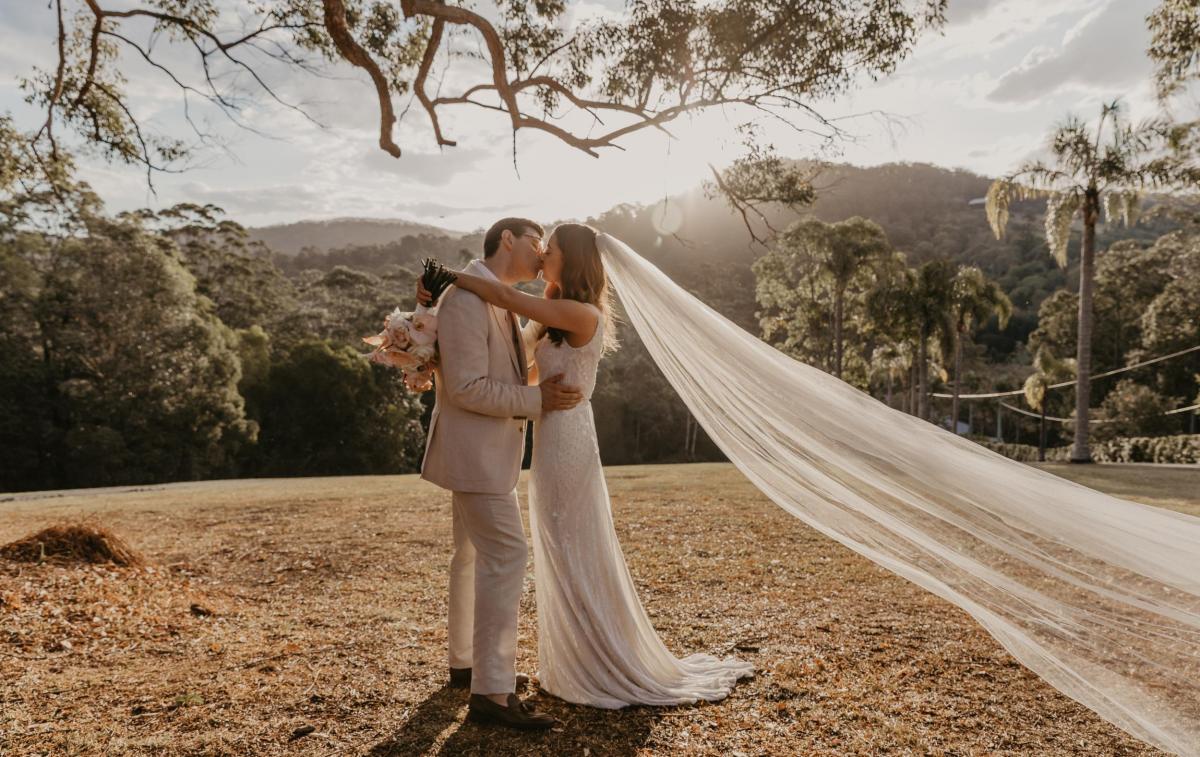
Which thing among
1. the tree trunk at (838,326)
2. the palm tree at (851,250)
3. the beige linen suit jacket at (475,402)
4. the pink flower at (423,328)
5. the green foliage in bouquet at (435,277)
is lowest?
the beige linen suit jacket at (475,402)

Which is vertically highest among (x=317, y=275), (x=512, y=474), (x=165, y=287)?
(x=317, y=275)

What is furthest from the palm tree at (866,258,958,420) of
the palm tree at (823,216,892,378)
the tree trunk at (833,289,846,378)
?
the tree trunk at (833,289,846,378)

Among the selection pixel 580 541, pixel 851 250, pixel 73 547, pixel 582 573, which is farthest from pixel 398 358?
pixel 851 250

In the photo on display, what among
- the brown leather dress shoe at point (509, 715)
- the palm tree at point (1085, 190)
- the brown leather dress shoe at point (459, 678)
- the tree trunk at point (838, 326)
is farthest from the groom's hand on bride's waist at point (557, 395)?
the tree trunk at point (838, 326)

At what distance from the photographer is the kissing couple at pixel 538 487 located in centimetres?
353

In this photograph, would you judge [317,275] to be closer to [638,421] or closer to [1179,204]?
[638,421]

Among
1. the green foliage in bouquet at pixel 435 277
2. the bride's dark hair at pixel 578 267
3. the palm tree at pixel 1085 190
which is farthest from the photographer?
the palm tree at pixel 1085 190

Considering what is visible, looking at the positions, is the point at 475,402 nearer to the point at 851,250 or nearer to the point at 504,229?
the point at 504,229

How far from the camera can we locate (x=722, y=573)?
7000mm

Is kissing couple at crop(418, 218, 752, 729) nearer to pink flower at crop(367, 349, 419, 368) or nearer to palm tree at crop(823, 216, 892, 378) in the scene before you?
pink flower at crop(367, 349, 419, 368)

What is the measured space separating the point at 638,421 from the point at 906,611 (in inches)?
1873

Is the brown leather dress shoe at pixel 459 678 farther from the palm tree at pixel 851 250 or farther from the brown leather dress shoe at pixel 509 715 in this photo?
the palm tree at pixel 851 250

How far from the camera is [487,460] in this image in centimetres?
356

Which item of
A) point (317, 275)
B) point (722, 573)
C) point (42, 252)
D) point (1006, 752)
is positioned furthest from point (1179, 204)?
point (317, 275)
